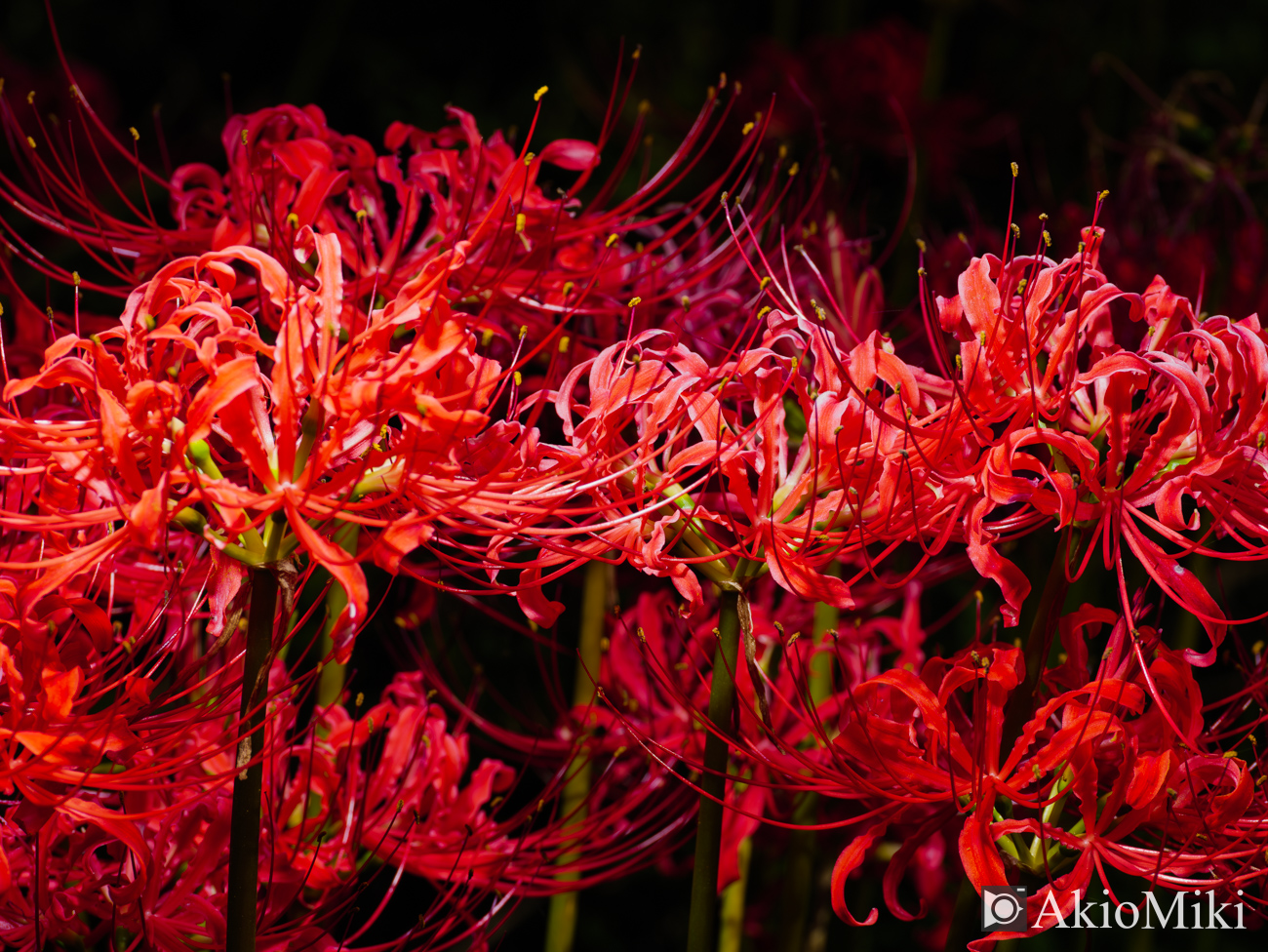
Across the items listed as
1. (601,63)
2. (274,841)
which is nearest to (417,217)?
(274,841)

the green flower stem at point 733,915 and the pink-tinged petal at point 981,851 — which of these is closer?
the pink-tinged petal at point 981,851

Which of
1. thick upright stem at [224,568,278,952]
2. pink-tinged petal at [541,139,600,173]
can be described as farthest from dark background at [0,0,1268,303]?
thick upright stem at [224,568,278,952]

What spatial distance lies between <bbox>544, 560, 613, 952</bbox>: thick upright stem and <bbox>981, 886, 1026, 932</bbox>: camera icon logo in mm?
280

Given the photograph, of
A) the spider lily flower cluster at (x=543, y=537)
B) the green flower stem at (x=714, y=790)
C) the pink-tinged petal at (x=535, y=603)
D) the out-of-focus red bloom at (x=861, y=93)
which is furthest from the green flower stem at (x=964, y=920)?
the out-of-focus red bloom at (x=861, y=93)

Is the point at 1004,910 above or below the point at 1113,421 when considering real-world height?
below

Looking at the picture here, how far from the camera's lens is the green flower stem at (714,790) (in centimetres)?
60

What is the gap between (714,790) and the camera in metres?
0.60

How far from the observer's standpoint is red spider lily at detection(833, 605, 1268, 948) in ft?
1.81

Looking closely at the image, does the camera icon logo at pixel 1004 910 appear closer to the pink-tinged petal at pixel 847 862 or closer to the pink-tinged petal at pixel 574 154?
the pink-tinged petal at pixel 847 862

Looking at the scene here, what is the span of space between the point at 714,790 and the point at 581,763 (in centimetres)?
25

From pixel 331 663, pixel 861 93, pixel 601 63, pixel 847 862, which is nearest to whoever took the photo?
pixel 847 862

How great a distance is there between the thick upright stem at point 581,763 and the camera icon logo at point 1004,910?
0.28m

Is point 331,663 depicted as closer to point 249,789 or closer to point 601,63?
point 249,789

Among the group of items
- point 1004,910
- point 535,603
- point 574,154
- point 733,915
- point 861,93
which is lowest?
point 733,915
